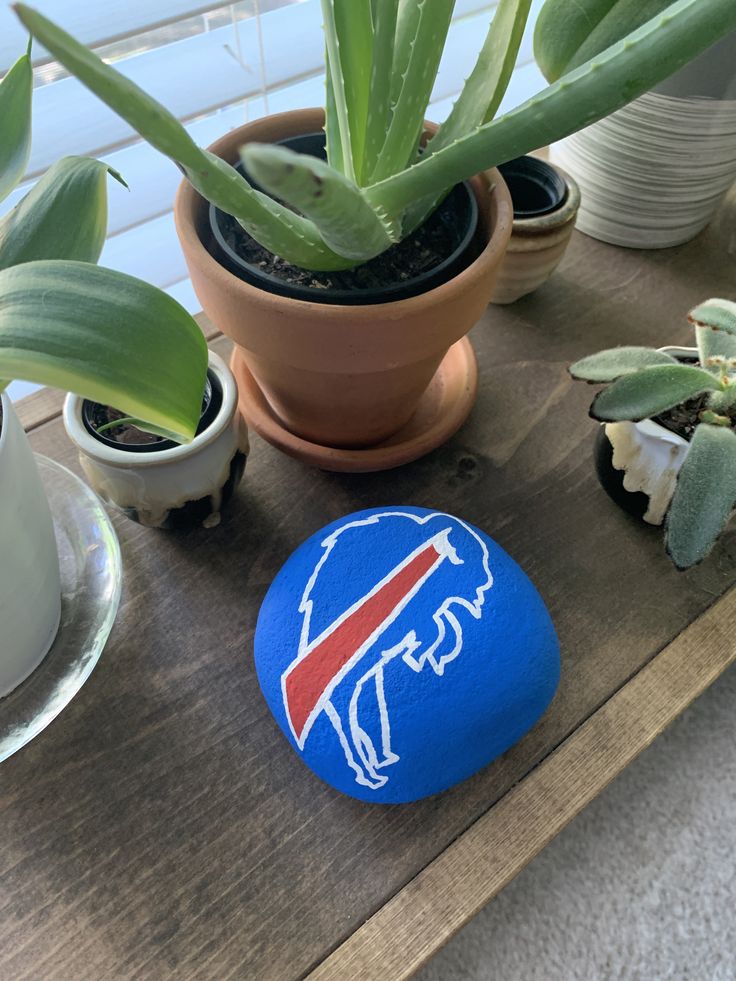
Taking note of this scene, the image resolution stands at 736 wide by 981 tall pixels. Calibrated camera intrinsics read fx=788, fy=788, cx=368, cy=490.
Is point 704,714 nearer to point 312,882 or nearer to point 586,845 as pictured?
point 586,845

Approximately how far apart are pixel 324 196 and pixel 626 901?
604mm

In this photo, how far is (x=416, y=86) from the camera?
385 millimetres

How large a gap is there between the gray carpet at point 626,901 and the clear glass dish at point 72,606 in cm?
39

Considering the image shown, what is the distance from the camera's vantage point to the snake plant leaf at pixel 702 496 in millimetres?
407

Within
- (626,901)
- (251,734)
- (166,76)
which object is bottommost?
(626,901)

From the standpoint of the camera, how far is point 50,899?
38cm

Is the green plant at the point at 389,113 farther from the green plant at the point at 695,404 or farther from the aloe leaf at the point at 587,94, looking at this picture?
the green plant at the point at 695,404

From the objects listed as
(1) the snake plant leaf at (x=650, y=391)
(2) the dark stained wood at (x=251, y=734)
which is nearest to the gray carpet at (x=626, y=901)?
(2) the dark stained wood at (x=251, y=734)

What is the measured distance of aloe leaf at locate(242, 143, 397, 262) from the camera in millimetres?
222

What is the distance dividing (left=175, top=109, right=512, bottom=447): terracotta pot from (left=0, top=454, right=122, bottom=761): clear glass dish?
14 cm

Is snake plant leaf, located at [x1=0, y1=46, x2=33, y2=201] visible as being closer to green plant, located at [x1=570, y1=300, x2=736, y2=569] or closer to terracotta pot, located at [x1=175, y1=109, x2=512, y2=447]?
terracotta pot, located at [x1=175, y1=109, x2=512, y2=447]

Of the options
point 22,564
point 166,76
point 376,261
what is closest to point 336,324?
point 376,261

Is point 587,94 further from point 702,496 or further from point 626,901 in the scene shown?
point 626,901

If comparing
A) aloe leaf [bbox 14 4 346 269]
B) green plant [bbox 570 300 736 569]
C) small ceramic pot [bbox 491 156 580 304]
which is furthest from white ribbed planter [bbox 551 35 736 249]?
aloe leaf [bbox 14 4 346 269]
